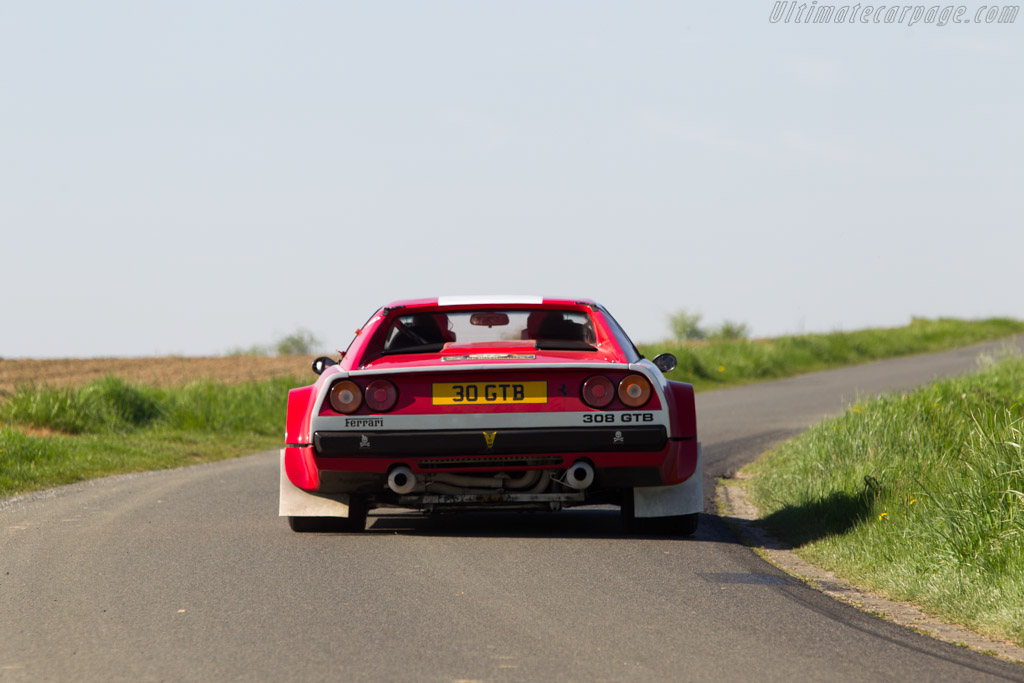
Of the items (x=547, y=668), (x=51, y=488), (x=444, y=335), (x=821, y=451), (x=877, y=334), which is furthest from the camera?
(x=877, y=334)

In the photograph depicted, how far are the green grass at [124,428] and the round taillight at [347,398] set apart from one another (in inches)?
164

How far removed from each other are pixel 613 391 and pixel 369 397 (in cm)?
135

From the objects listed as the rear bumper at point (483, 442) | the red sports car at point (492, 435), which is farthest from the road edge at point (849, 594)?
the rear bumper at point (483, 442)

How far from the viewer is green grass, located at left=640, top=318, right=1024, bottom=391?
26.7m

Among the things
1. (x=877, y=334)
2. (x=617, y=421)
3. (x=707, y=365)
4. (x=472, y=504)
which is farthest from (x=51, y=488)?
(x=877, y=334)

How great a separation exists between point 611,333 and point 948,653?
3.20m

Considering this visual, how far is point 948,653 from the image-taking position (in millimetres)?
4727

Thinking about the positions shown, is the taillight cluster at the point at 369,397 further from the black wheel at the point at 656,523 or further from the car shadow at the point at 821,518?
the car shadow at the point at 821,518

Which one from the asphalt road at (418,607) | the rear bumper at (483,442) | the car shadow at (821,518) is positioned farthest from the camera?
the car shadow at (821,518)

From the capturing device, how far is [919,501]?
707 cm

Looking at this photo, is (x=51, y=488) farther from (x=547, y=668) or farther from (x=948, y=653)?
(x=948, y=653)

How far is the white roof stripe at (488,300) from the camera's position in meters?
7.67

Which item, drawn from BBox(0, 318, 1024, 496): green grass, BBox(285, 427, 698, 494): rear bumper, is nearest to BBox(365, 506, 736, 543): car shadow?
BBox(285, 427, 698, 494): rear bumper

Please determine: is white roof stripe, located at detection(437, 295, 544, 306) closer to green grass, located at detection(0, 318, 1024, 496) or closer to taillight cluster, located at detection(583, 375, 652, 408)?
taillight cluster, located at detection(583, 375, 652, 408)
